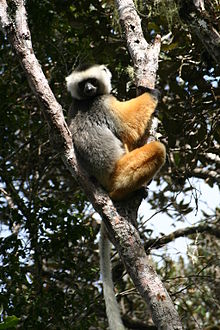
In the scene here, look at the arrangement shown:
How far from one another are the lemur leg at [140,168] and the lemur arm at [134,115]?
0.24 m

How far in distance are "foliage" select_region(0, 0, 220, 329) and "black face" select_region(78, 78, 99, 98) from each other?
76 cm

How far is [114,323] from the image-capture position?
382 cm

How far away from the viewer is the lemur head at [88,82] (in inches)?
211

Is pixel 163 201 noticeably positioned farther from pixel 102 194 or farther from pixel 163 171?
pixel 102 194

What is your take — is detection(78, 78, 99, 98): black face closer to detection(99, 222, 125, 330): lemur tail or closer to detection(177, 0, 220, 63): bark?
detection(177, 0, 220, 63): bark

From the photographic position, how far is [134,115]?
4.79 meters

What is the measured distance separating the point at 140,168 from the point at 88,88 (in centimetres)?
124

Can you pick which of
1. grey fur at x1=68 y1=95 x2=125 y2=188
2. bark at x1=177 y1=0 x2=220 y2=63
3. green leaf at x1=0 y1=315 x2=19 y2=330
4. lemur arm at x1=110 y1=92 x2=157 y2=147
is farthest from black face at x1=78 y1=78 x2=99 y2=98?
green leaf at x1=0 y1=315 x2=19 y2=330

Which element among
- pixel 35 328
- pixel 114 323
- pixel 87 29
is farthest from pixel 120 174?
pixel 87 29

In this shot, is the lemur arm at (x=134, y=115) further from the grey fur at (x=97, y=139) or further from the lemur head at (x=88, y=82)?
the lemur head at (x=88, y=82)

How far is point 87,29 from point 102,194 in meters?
3.05

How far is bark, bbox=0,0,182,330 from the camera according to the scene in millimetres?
3111

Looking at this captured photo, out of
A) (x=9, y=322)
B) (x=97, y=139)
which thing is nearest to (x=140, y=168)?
(x=97, y=139)

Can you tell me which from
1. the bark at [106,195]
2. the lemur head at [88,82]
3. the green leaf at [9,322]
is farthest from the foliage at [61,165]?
the green leaf at [9,322]
